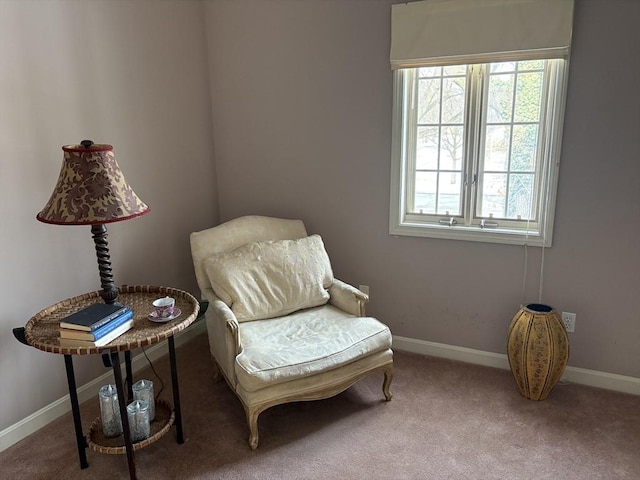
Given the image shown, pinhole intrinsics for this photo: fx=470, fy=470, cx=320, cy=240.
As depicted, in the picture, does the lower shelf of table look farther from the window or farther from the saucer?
the window

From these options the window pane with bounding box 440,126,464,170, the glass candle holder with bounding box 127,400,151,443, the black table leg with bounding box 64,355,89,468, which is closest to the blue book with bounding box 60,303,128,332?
the black table leg with bounding box 64,355,89,468

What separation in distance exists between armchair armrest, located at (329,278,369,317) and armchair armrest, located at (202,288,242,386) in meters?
0.64

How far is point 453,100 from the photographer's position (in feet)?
8.85

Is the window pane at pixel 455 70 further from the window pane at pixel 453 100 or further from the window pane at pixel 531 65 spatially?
the window pane at pixel 531 65

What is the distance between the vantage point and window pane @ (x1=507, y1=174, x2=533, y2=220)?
2.64m

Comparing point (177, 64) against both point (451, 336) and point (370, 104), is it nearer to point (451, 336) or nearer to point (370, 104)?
point (370, 104)

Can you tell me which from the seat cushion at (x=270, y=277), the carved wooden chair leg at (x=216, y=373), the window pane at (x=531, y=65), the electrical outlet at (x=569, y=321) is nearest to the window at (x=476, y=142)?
the window pane at (x=531, y=65)

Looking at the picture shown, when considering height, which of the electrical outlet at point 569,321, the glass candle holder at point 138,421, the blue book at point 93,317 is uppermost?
the blue book at point 93,317

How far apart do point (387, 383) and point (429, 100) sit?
1.62 metres

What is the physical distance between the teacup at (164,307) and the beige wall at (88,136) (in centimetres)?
71

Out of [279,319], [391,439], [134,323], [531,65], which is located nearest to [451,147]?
[531,65]

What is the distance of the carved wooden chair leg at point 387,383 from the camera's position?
8.06ft

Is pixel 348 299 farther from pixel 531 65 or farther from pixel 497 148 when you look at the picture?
pixel 531 65

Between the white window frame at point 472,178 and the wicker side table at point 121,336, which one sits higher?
A: the white window frame at point 472,178
